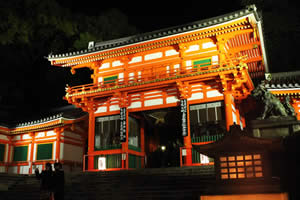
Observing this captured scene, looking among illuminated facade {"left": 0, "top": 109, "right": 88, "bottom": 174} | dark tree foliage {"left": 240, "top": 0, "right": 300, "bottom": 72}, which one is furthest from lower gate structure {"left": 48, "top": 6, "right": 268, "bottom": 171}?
dark tree foliage {"left": 240, "top": 0, "right": 300, "bottom": 72}

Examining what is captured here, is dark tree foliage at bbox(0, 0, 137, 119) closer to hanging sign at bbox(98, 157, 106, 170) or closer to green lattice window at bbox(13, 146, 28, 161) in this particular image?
green lattice window at bbox(13, 146, 28, 161)

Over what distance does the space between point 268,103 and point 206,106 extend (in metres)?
6.24

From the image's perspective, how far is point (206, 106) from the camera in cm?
1656

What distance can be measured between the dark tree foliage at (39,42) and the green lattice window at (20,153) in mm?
6602

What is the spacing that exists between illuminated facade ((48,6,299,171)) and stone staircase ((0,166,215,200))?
8.10ft

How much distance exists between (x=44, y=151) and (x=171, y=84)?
1079 cm

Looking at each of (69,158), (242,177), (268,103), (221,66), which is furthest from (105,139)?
(242,177)

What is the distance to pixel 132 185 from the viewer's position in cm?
1224

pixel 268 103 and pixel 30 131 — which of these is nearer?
pixel 268 103

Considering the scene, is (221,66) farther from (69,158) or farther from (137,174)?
(69,158)

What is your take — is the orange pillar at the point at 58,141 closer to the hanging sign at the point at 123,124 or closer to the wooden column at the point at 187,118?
the hanging sign at the point at 123,124

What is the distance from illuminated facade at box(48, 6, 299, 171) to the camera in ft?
52.4

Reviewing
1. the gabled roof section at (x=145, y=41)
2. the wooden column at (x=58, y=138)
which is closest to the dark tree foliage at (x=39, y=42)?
the gabled roof section at (x=145, y=41)

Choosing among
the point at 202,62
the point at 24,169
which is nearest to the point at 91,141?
the point at 24,169
